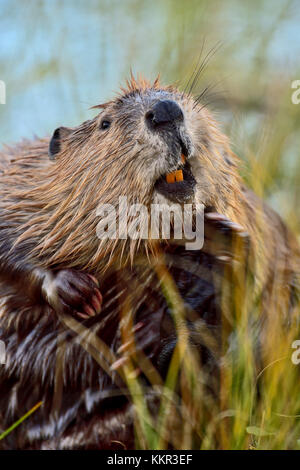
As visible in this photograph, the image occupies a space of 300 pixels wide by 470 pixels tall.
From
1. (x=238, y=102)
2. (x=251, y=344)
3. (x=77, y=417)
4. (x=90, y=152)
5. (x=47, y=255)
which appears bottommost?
(x=77, y=417)

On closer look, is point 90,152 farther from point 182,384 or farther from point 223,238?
point 182,384

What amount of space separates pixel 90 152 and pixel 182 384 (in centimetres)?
71

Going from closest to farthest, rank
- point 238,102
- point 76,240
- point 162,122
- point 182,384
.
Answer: point 162,122, point 182,384, point 76,240, point 238,102

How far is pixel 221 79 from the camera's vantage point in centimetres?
260

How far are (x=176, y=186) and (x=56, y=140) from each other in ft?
2.10

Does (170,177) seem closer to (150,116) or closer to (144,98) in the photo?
(150,116)

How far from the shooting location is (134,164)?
1659 mm

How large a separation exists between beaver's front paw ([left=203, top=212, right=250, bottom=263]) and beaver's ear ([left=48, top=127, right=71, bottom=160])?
2.03ft

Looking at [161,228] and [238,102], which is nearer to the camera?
[161,228]

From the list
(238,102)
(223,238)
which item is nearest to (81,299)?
(223,238)

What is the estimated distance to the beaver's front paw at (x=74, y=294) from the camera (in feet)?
5.58
